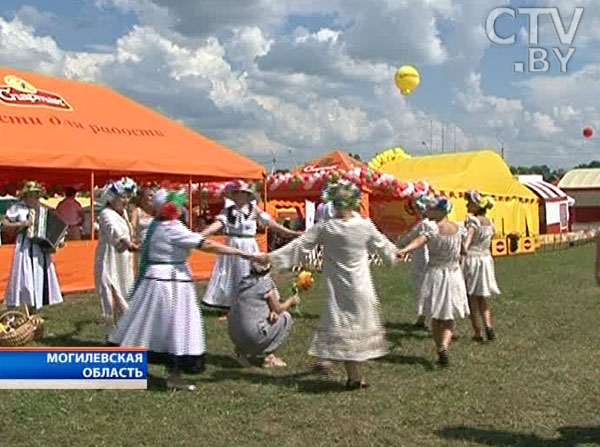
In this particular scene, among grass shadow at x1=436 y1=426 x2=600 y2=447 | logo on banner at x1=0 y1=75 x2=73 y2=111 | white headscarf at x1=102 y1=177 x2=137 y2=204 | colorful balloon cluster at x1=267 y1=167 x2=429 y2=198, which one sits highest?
logo on banner at x1=0 y1=75 x2=73 y2=111

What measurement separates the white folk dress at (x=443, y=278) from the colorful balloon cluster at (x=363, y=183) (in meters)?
12.7

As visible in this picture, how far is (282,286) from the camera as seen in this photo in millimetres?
14977

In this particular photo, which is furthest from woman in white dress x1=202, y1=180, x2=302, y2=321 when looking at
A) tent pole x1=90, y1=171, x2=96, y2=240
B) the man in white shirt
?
the man in white shirt

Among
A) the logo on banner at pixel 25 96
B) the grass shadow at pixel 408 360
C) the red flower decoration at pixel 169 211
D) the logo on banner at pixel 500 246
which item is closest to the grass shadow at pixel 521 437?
the grass shadow at pixel 408 360

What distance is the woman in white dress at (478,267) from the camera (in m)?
9.12

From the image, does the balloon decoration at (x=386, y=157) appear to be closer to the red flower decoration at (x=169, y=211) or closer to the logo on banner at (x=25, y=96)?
the logo on banner at (x=25, y=96)

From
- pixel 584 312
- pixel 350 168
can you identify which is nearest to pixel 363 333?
pixel 584 312

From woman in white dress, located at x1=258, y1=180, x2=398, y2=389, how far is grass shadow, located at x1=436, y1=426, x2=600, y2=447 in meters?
1.17

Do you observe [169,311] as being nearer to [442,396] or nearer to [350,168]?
[442,396]

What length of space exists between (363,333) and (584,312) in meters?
6.02

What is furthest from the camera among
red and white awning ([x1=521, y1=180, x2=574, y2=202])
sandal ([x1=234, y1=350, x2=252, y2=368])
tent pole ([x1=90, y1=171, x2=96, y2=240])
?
red and white awning ([x1=521, y1=180, x2=574, y2=202])

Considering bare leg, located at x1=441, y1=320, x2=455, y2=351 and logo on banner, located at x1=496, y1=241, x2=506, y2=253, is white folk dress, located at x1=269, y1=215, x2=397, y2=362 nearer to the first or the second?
bare leg, located at x1=441, y1=320, x2=455, y2=351

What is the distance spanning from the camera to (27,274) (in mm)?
9922

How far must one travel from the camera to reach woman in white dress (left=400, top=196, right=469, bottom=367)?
7875 millimetres
